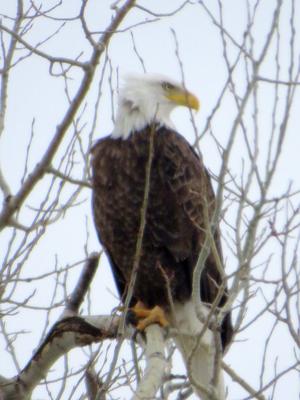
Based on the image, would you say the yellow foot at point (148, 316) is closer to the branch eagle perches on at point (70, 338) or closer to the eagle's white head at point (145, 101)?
the branch eagle perches on at point (70, 338)

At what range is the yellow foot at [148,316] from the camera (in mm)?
4707

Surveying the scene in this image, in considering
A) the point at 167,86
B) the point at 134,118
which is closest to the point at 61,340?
the point at 134,118

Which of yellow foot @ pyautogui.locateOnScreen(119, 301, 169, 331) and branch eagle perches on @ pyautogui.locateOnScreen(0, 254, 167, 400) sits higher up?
yellow foot @ pyautogui.locateOnScreen(119, 301, 169, 331)

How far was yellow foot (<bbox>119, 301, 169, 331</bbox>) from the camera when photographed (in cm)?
471

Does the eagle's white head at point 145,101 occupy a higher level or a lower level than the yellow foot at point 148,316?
higher

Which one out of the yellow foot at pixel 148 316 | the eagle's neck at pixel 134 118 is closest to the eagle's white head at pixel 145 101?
the eagle's neck at pixel 134 118

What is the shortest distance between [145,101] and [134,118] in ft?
0.62

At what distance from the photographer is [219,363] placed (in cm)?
332

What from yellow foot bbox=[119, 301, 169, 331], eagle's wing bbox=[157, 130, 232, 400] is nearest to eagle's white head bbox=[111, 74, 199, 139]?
eagle's wing bbox=[157, 130, 232, 400]

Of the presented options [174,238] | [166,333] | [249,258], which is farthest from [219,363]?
[174,238]

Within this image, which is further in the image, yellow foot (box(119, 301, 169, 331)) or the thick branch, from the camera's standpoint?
yellow foot (box(119, 301, 169, 331))

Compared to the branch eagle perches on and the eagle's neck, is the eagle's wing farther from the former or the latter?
the branch eagle perches on

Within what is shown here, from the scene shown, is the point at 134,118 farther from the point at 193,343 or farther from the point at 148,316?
the point at 193,343

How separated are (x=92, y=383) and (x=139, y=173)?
1.27 metres
